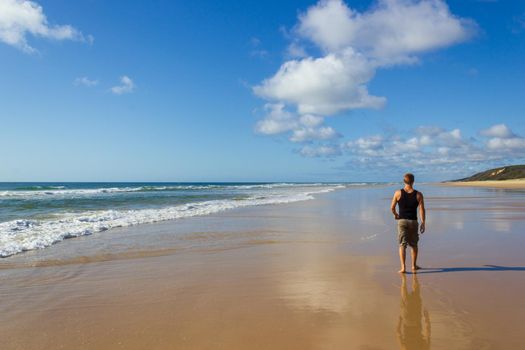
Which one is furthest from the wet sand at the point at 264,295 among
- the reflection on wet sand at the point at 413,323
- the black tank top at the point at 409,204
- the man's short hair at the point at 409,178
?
the man's short hair at the point at 409,178

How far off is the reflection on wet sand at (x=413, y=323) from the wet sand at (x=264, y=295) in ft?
0.04

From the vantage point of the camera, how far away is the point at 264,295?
19.4 feet

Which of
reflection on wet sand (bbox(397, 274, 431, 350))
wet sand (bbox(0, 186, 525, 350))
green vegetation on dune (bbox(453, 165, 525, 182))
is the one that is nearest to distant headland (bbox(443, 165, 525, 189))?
green vegetation on dune (bbox(453, 165, 525, 182))

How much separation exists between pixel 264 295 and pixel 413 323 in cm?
214

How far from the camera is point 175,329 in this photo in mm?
4605

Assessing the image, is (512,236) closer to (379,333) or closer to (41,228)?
(379,333)

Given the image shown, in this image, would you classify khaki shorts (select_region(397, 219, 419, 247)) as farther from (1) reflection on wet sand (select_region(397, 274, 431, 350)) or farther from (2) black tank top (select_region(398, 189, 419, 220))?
(1) reflection on wet sand (select_region(397, 274, 431, 350))

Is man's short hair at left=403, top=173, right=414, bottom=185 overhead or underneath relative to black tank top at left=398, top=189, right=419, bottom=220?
overhead

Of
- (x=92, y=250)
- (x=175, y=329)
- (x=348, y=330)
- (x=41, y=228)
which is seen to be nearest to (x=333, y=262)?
(x=348, y=330)

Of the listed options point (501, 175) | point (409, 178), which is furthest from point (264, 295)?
point (501, 175)

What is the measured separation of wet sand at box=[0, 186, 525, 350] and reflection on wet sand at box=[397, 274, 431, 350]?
0.01m

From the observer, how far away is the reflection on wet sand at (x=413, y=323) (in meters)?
4.18

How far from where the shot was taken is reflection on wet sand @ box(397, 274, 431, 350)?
165 inches

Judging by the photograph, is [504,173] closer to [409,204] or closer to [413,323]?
[409,204]
